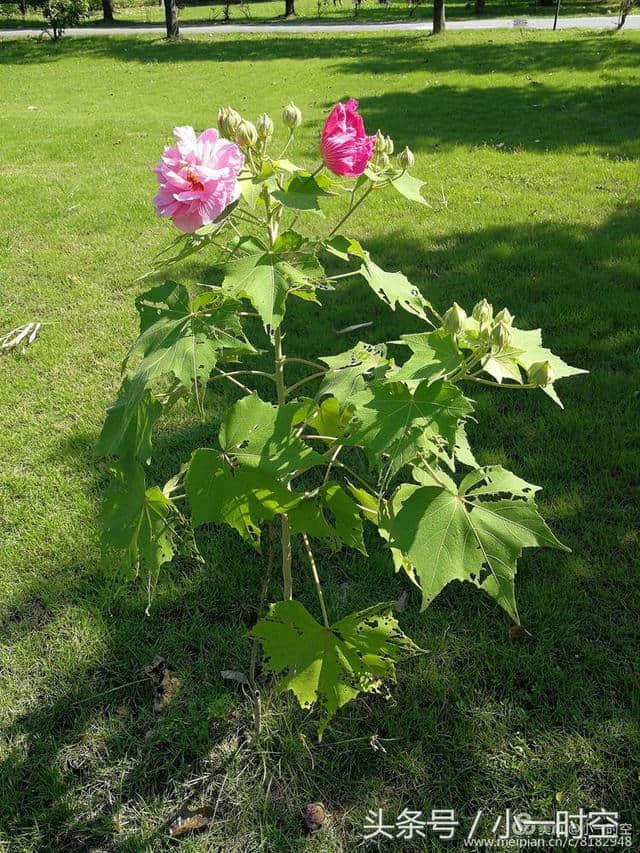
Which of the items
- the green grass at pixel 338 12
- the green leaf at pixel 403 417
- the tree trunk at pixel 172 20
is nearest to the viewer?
the green leaf at pixel 403 417

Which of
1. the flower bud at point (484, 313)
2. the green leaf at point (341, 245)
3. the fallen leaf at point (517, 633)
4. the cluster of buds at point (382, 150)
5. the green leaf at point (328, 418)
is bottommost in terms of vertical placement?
the fallen leaf at point (517, 633)

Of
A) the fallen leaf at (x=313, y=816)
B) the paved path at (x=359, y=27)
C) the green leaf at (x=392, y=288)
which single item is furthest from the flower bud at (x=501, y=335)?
the paved path at (x=359, y=27)

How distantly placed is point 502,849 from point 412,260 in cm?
348

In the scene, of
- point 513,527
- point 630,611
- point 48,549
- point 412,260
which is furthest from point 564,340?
point 48,549

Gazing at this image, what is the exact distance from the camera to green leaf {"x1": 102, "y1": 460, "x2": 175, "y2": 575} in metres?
1.39

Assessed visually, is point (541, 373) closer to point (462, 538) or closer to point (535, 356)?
point (535, 356)

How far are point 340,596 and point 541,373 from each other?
4.18 feet

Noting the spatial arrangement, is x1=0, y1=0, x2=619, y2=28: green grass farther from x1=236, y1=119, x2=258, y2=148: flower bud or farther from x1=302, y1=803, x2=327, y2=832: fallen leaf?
x1=302, y1=803, x2=327, y2=832: fallen leaf

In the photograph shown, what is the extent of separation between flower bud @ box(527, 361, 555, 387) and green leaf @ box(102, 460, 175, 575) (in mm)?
791

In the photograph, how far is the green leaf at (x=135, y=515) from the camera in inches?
54.9

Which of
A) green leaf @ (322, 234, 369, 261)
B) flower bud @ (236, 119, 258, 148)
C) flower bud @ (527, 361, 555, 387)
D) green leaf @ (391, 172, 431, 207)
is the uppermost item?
flower bud @ (236, 119, 258, 148)

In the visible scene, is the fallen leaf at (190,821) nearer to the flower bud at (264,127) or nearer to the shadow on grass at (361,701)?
the shadow on grass at (361,701)

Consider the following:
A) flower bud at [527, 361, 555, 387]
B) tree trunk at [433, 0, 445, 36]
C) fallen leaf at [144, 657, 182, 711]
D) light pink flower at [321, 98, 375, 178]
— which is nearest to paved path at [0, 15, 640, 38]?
tree trunk at [433, 0, 445, 36]

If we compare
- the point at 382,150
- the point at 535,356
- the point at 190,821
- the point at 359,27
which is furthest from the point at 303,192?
the point at 359,27
